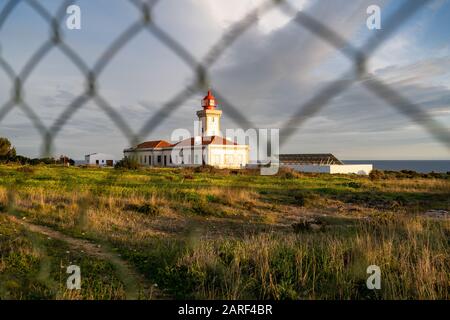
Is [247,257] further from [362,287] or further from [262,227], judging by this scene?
[262,227]

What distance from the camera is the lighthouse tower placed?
5.98 feet

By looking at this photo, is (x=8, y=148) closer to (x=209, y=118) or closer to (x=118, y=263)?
(x=118, y=263)

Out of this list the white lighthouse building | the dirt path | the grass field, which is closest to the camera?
the white lighthouse building

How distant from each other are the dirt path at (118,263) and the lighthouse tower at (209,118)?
1.14 meters

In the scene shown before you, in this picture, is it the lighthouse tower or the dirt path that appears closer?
the lighthouse tower

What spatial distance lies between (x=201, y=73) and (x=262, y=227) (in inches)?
322

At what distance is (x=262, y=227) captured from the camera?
9.27 meters

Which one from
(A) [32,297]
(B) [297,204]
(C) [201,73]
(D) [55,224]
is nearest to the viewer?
(C) [201,73]

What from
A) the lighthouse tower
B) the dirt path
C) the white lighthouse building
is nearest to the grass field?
the dirt path

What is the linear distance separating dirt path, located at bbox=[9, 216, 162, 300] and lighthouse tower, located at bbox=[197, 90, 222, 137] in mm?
1141

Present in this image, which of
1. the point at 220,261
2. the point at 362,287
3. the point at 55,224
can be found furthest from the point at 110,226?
the point at 362,287

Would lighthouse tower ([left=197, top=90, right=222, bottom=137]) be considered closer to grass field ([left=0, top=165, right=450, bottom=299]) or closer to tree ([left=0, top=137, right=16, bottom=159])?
grass field ([left=0, top=165, right=450, bottom=299])

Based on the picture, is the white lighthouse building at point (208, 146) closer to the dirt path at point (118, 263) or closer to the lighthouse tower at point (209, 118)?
the lighthouse tower at point (209, 118)

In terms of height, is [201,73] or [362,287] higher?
[201,73]
